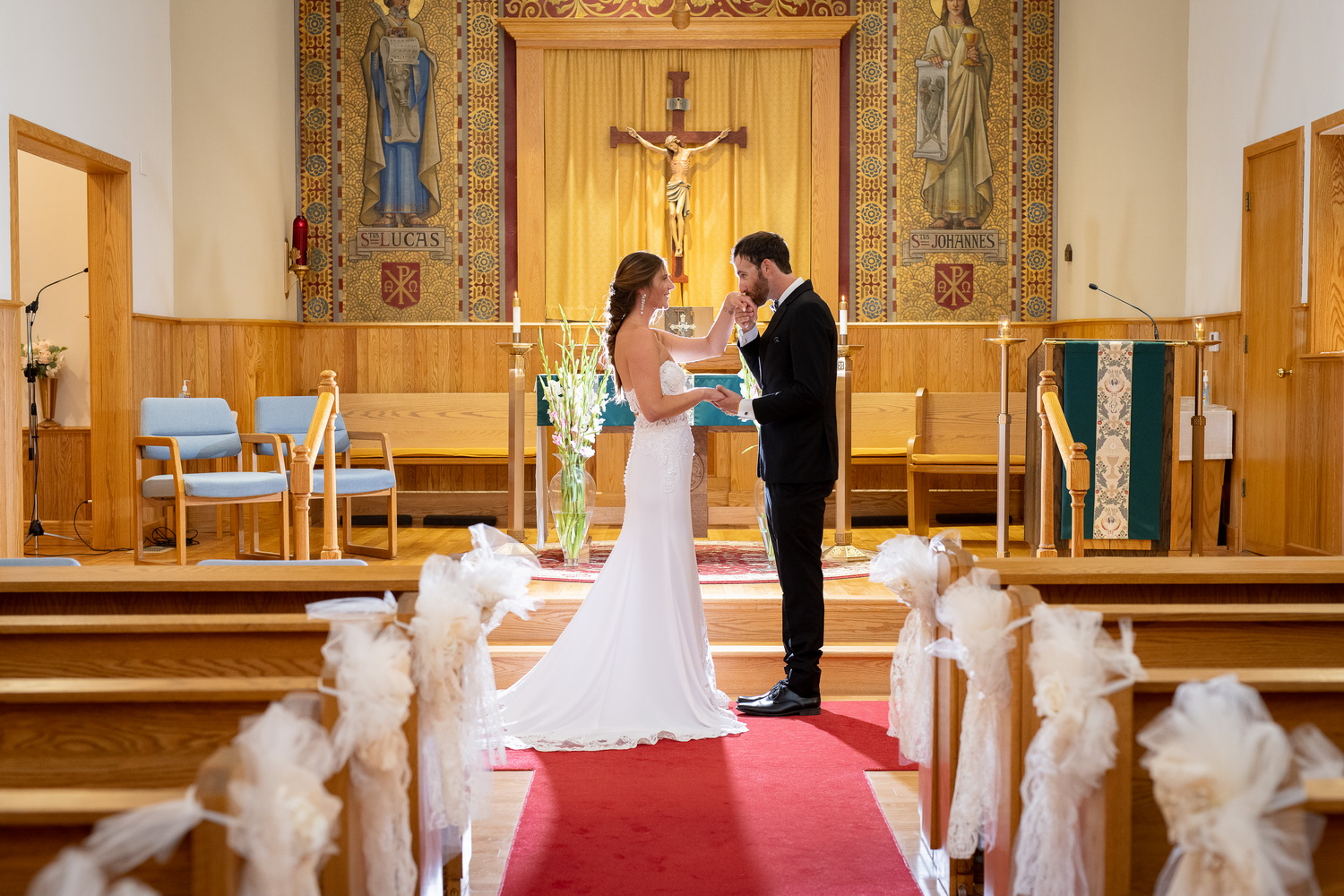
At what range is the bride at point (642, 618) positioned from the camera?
12.4 feet

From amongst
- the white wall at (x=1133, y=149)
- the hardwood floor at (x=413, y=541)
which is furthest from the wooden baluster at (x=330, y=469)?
the white wall at (x=1133, y=149)

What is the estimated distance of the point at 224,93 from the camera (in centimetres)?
790

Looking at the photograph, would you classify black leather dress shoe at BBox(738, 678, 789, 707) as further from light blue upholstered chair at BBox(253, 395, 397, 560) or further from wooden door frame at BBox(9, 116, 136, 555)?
wooden door frame at BBox(9, 116, 136, 555)

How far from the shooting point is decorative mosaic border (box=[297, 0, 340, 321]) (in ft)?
28.9

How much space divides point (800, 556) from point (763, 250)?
102 cm

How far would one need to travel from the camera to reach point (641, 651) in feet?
12.7

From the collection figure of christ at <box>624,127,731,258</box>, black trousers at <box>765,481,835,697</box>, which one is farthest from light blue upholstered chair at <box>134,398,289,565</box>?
figure of christ at <box>624,127,731,258</box>

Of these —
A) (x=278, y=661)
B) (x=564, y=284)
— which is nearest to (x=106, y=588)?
(x=278, y=661)

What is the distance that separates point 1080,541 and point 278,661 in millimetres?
3831

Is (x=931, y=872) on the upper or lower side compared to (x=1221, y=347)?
lower

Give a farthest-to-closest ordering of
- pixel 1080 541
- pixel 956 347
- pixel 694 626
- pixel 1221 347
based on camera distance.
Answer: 1. pixel 956 347
2. pixel 1221 347
3. pixel 1080 541
4. pixel 694 626

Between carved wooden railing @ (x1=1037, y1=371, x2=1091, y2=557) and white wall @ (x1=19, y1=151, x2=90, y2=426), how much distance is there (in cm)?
609

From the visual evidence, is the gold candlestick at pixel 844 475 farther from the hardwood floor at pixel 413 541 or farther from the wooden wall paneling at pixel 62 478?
the wooden wall paneling at pixel 62 478

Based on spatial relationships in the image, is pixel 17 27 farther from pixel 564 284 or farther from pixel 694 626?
pixel 694 626
